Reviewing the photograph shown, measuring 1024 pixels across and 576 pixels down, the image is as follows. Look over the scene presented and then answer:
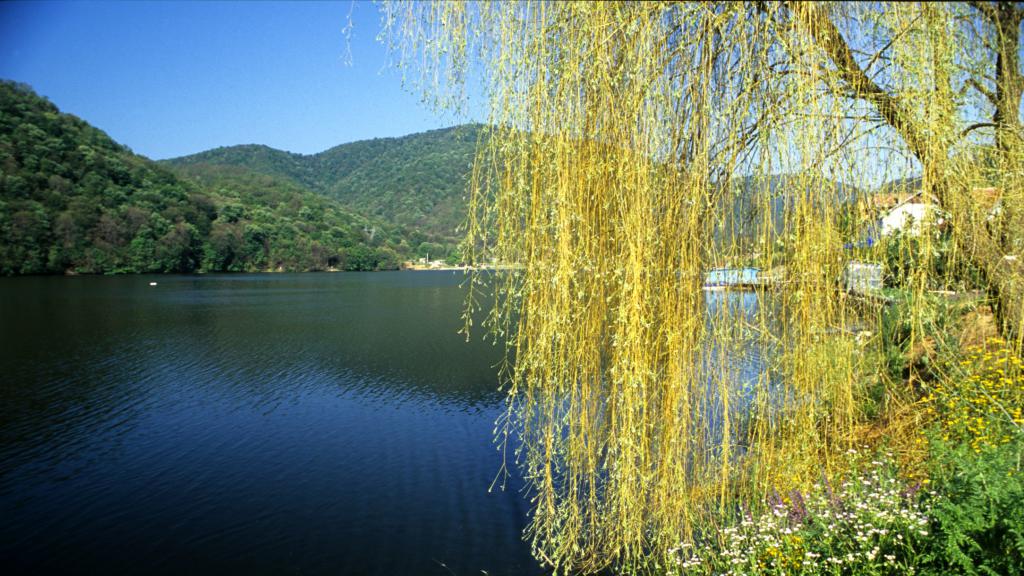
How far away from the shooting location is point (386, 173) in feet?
332

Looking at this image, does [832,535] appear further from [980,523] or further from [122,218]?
[122,218]

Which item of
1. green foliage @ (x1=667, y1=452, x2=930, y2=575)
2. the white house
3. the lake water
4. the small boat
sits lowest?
the lake water

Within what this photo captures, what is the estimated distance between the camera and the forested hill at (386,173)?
7962cm

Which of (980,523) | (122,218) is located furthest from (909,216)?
(122,218)

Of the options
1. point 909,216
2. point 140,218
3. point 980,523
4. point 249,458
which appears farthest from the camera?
point 140,218

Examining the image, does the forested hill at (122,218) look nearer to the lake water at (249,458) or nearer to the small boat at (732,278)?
the lake water at (249,458)

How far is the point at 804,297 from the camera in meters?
2.82

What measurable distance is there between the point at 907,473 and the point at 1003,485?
5.39ft

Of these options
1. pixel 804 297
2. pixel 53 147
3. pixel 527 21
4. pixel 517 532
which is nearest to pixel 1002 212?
pixel 804 297

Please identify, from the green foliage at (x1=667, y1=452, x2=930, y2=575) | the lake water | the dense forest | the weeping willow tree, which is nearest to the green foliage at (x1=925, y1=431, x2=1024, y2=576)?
the green foliage at (x1=667, y1=452, x2=930, y2=575)

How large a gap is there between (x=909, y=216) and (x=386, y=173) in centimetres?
10260

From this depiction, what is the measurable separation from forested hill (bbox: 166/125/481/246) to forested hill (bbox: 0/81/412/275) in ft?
33.1

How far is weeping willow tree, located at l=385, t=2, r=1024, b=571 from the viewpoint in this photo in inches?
107

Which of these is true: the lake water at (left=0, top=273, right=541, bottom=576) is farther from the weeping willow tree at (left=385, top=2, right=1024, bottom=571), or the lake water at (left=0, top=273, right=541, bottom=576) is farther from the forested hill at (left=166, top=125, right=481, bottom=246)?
the forested hill at (left=166, top=125, right=481, bottom=246)
